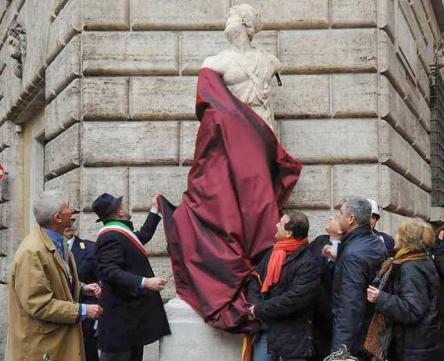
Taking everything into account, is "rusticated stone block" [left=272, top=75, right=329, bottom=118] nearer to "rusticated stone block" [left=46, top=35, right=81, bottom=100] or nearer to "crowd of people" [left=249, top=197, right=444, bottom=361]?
"rusticated stone block" [left=46, top=35, right=81, bottom=100]

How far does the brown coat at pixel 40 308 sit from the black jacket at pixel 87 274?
5.69 feet

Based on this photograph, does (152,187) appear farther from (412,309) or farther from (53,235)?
(412,309)

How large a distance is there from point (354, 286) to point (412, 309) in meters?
0.41

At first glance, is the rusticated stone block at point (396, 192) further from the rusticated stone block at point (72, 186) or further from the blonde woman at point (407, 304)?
the rusticated stone block at point (72, 186)

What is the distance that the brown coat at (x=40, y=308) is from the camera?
18.9 ft

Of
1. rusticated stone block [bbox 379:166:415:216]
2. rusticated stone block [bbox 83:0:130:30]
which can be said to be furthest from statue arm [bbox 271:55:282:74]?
rusticated stone block [bbox 83:0:130:30]

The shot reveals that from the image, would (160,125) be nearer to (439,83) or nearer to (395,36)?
(395,36)

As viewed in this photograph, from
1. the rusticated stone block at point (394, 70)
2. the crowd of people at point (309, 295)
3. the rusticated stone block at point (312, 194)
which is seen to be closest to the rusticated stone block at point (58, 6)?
the rusticated stone block at point (312, 194)

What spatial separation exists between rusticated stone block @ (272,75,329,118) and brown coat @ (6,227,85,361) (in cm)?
379

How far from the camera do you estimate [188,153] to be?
9.17m

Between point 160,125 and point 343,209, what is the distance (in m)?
3.35

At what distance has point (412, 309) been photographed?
19.4 feet

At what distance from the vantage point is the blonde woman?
5910 millimetres

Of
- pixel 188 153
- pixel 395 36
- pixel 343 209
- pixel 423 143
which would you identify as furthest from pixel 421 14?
pixel 343 209
